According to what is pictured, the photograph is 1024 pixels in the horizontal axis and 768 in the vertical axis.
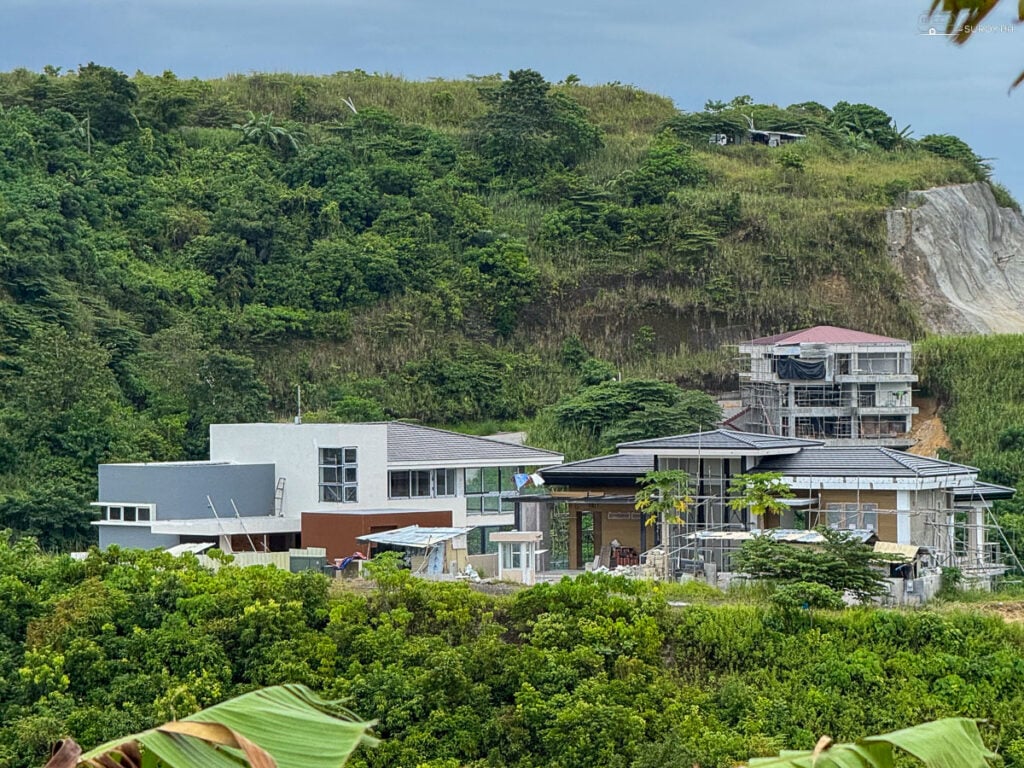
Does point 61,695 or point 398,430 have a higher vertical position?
point 398,430

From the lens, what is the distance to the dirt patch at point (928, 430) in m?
44.1

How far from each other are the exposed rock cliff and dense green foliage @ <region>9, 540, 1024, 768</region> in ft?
113

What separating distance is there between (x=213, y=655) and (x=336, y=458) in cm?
1048

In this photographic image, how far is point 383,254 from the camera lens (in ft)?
170

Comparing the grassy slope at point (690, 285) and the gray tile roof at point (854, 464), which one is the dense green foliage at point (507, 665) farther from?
the grassy slope at point (690, 285)

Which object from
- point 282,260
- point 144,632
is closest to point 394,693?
point 144,632

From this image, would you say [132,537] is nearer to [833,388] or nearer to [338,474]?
[338,474]

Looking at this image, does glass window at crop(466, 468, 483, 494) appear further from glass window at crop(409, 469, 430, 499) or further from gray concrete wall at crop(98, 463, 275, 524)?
gray concrete wall at crop(98, 463, 275, 524)

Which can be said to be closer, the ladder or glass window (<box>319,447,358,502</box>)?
glass window (<box>319,447,358,502</box>)

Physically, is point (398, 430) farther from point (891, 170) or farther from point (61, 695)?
point (891, 170)

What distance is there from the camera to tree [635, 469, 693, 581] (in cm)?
2827

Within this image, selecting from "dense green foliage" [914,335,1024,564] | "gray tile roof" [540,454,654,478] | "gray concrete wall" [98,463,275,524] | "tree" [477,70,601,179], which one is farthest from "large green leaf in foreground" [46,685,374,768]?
"tree" [477,70,601,179]

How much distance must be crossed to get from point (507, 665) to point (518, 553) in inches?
354

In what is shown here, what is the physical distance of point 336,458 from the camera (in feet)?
105
